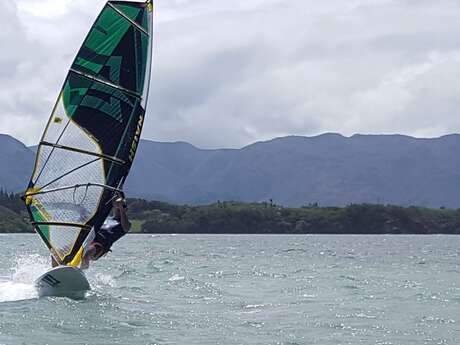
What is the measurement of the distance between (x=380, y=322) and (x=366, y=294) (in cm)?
794

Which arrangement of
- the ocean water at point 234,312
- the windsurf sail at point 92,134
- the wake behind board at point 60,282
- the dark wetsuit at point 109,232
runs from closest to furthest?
the ocean water at point 234,312
the wake behind board at point 60,282
the windsurf sail at point 92,134
the dark wetsuit at point 109,232

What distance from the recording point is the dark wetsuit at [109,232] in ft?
91.6

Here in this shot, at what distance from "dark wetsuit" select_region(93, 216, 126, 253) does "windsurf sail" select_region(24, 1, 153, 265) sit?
0.81 meters

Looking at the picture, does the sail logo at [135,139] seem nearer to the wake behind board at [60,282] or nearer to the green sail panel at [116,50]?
the green sail panel at [116,50]

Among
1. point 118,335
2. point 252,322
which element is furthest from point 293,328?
point 118,335

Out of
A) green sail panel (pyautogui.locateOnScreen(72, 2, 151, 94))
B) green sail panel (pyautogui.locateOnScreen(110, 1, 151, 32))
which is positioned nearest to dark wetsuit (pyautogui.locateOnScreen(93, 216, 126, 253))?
green sail panel (pyautogui.locateOnScreen(72, 2, 151, 94))

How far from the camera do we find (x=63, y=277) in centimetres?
2577

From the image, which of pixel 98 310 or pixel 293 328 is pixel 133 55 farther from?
pixel 293 328

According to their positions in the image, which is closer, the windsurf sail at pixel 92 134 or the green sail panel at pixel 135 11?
the windsurf sail at pixel 92 134

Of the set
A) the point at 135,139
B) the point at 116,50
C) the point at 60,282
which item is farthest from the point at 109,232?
the point at 116,50

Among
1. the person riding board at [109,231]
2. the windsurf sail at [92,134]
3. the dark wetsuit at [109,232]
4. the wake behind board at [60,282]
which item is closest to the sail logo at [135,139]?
the windsurf sail at [92,134]

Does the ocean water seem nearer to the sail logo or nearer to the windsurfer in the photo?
the windsurfer

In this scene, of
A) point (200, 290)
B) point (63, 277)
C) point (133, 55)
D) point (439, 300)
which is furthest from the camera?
point (200, 290)

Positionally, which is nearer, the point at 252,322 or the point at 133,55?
the point at 252,322
